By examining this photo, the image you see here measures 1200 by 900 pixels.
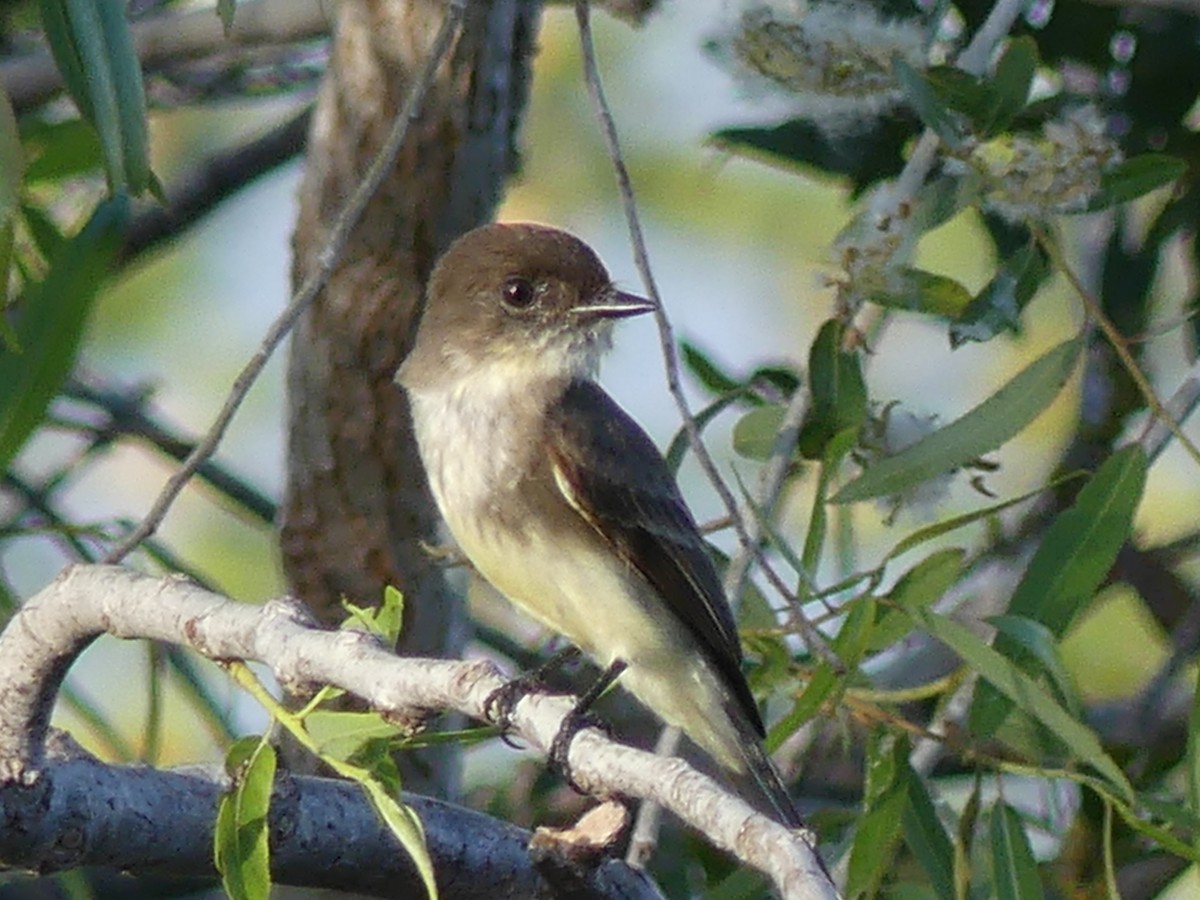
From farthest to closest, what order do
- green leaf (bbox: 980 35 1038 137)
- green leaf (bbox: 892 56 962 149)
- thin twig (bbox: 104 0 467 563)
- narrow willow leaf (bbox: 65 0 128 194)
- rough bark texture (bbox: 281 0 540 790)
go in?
rough bark texture (bbox: 281 0 540 790) → green leaf (bbox: 980 35 1038 137) → green leaf (bbox: 892 56 962 149) → thin twig (bbox: 104 0 467 563) → narrow willow leaf (bbox: 65 0 128 194)

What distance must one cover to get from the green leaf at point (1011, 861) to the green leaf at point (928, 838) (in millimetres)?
128

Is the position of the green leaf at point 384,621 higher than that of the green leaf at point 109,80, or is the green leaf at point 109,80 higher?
the green leaf at point 109,80

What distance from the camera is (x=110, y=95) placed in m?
2.27

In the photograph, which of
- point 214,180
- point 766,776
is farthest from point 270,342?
point 214,180

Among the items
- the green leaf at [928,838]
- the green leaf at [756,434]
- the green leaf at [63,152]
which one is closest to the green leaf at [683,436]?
the green leaf at [756,434]

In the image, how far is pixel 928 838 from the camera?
9.49 ft

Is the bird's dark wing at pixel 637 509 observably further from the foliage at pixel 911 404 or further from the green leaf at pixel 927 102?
the green leaf at pixel 927 102

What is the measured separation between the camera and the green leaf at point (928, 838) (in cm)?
288

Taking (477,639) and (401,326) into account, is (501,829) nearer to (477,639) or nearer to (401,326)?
(401,326)

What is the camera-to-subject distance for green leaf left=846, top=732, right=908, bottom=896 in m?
Answer: 2.68

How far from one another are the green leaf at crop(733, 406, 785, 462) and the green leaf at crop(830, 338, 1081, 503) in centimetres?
18

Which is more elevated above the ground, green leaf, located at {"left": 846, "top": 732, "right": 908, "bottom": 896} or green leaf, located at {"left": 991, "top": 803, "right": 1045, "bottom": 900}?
green leaf, located at {"left": 846, "top": 732, "right": 908, "bottom": 896}

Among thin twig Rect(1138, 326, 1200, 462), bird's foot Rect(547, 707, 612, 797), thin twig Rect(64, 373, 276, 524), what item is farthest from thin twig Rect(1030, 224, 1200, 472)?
thin twig Rect(64, 373, 276, 524)

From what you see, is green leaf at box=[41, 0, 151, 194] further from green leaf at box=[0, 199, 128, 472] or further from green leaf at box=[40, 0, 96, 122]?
green leaf at box=[0, 199, 128, 472]
